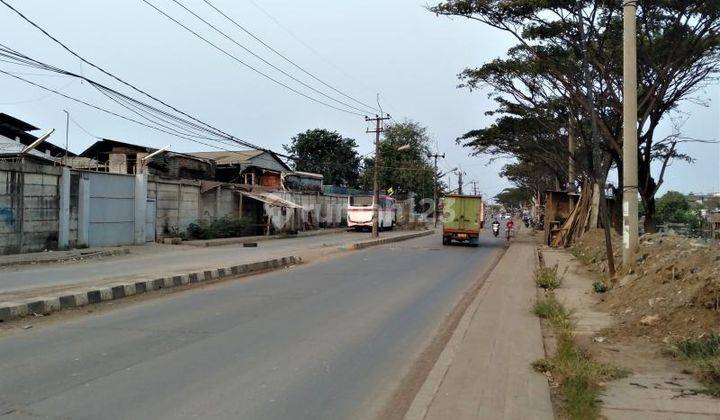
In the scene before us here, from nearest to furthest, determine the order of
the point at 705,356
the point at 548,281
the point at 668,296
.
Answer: the point at 705,356, the point at 668,296, the point at 548,281

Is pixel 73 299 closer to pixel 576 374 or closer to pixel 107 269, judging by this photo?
pixel 107 269

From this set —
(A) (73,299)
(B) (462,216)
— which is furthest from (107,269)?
(B) (462,216)

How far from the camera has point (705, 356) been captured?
19.7 ft

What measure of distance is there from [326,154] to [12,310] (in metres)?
56.5

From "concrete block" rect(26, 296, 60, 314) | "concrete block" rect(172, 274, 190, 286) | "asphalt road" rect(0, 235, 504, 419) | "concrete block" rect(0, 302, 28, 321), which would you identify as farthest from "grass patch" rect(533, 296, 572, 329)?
"concrete block" rect(0, 302, 28, 321)

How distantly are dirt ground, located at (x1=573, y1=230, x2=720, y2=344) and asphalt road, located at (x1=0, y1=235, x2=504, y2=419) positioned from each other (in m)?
2.89

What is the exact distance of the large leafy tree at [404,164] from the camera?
6162cm

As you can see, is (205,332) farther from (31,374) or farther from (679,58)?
(679,58)

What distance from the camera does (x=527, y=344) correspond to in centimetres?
750

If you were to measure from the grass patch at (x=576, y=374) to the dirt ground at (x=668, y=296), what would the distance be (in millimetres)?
1198

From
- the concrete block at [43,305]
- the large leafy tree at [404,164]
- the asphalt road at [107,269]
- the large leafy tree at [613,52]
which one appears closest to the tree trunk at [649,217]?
the large leafy tree at [613,52]

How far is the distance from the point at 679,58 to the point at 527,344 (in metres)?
17.3

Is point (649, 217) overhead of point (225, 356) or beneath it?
overhead

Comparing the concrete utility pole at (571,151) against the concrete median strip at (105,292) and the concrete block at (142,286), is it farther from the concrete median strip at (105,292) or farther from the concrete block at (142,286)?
the concrete block at (142,286)
